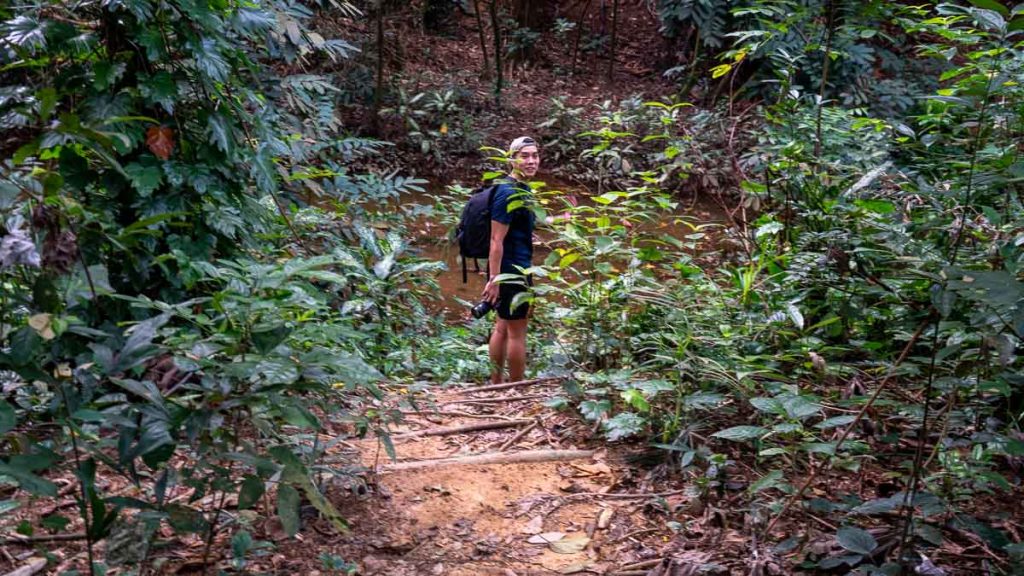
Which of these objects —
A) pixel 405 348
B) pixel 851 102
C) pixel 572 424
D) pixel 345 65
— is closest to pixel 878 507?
pixel 572 424

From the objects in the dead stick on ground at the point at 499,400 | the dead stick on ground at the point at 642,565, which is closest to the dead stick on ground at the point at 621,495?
the dead stick on ground at the point at 642,565

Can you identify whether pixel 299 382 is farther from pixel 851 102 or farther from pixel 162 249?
pixel 851 102

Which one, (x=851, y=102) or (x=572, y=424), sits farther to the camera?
(x=851, y=102)

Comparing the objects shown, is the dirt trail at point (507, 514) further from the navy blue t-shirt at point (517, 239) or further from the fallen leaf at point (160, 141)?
the navy blue t-shirt at point (517, 239)

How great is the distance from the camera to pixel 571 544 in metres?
2.73

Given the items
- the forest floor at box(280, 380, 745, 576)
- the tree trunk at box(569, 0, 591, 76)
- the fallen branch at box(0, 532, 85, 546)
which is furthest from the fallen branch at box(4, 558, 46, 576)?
the tree trunk at box(569, 0, 591, 76)

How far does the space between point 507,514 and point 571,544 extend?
29cm

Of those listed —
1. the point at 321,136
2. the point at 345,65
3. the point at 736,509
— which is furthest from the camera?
the point at 345,65

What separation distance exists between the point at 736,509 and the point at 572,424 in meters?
1.02

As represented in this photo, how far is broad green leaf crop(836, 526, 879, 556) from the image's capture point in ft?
7.59

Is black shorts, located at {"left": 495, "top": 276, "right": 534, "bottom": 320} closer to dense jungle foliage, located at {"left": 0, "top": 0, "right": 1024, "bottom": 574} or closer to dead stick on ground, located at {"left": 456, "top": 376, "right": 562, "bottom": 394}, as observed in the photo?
dead stick on ground, located at {"left": 456, "top": 376, "right": 562, "bottom": 394}

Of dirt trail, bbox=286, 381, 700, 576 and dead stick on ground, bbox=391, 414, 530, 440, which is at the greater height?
dirt trail, bbox=286, 381, 700, 576

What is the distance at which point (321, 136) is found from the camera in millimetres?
5109

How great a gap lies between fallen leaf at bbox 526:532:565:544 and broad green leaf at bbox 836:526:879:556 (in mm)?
884
